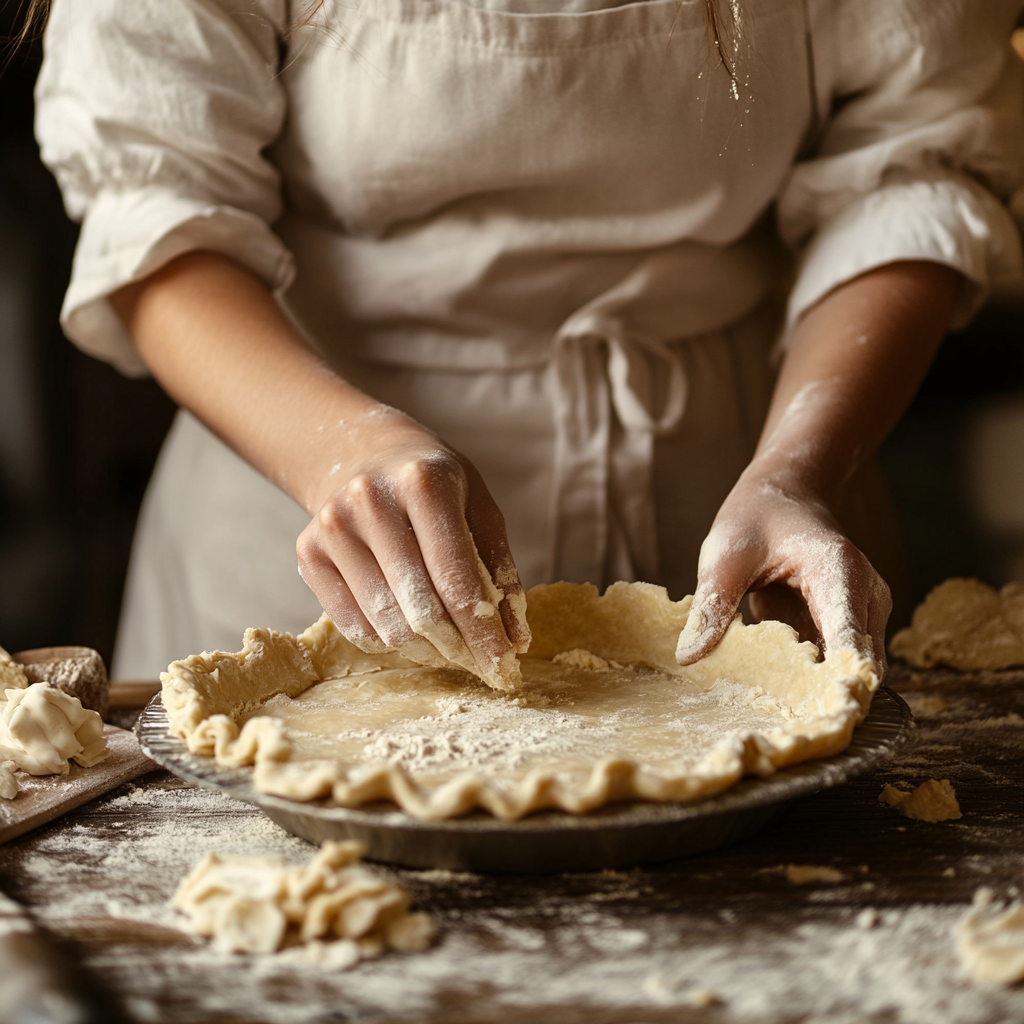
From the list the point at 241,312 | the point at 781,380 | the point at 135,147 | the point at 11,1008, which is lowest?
the point at 11,1008

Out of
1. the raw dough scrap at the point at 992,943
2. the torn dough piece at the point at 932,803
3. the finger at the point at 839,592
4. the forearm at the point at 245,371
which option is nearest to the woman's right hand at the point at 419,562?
the forearm at the point at 245,371

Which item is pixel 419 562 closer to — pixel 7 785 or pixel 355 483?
pixel 355 483

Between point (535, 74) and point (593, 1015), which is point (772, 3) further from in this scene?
point (593, 1015)

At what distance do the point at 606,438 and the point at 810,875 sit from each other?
0.95m

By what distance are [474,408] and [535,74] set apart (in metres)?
0.52

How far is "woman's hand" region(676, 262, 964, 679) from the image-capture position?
1209 millimetres

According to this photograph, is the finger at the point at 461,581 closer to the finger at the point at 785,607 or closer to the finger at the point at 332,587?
the finger at the point at 332,587

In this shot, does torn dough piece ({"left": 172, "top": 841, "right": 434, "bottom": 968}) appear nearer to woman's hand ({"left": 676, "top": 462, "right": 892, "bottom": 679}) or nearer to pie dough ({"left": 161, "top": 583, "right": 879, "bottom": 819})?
pie dough ({"left": 161, "top": 583, "right": 879, "bottom": 819})

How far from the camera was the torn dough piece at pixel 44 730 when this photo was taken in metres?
1.16

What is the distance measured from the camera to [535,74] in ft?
5.03

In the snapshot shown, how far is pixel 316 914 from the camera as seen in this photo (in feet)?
2.64

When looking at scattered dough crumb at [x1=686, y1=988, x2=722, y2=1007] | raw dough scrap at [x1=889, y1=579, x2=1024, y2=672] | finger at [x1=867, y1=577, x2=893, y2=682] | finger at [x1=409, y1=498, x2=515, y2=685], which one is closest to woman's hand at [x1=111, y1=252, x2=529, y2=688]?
finger at [x1=409, y1=498, x2=515, y2=685]

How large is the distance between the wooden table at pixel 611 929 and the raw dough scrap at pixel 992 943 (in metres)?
0.01

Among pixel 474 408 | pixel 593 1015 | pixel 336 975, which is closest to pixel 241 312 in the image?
pixel 474 408
